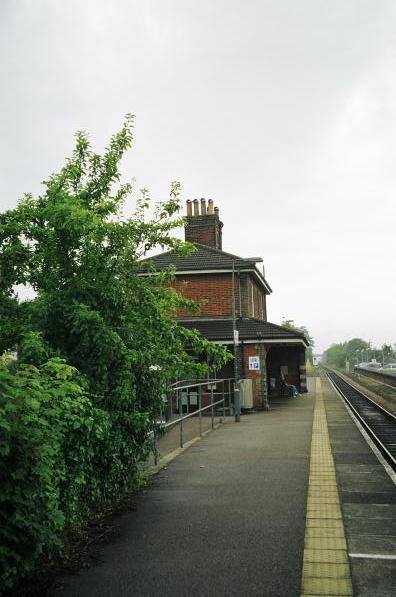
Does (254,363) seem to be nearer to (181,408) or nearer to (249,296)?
(249,296)

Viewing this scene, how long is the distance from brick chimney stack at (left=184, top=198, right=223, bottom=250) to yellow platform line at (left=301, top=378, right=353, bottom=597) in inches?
765

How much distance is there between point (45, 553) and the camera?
4.61m

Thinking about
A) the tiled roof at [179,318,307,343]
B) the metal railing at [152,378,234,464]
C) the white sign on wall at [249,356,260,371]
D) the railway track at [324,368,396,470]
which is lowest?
the railway track at [324,368,396,470]

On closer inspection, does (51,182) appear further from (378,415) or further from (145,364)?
(378,415)

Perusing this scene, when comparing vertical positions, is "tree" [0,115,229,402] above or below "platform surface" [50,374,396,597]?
above

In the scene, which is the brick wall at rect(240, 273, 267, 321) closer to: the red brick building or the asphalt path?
the red brick building

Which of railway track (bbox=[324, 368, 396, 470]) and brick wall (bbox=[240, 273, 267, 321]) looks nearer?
railway track (bbox=[324, 368, 396, 470])

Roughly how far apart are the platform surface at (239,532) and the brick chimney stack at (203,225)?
18.0 m

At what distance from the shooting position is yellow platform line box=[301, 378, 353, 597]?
4.07 meters

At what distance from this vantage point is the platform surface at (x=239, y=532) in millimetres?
4125

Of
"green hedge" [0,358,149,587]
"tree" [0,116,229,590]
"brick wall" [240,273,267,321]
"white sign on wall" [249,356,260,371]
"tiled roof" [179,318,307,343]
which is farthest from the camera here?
"brick wall" [240,273,267,321]

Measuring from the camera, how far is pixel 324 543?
5.00m

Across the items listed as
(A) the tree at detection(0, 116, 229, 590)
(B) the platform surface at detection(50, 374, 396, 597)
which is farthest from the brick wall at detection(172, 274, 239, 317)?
(A) the tree at detection(0, 116, 229, 590)

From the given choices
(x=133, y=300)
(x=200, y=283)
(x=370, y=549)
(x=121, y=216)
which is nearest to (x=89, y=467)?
(x=133, y=300)
